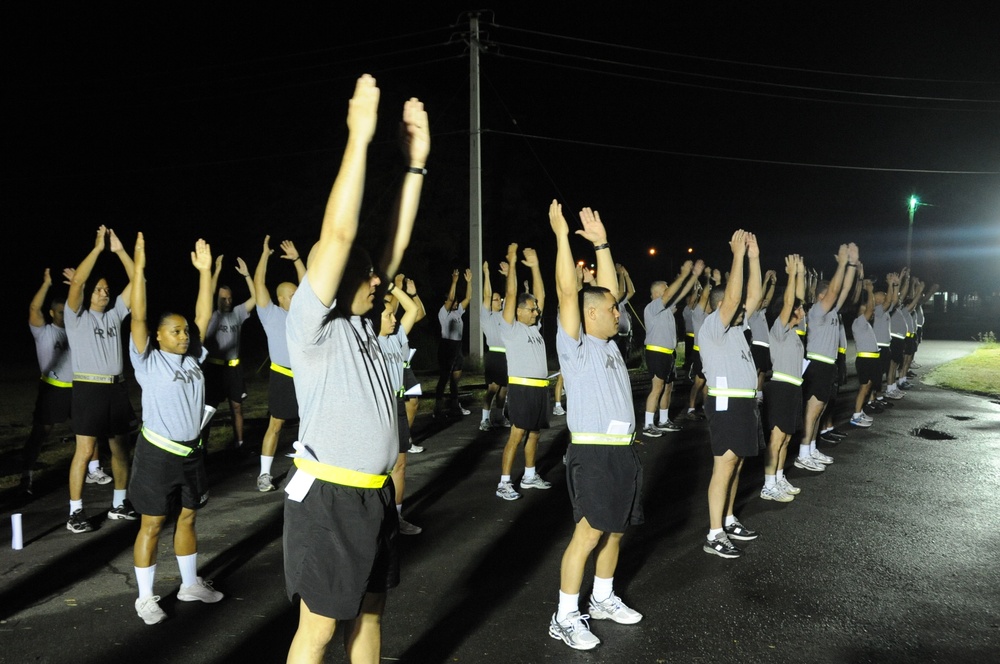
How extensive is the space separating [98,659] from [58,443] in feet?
23.2

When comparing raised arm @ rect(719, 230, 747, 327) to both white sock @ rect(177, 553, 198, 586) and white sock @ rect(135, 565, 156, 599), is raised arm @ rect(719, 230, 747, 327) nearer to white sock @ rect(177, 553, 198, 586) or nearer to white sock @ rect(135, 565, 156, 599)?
white sock @ rect(177, 553, 198, 586)

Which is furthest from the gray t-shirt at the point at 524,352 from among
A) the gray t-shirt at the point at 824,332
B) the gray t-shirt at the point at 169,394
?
the gray t-shirt at the point at 169,394

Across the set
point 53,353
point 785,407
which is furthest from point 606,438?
point 53,353

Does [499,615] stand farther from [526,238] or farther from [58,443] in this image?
[526,238]

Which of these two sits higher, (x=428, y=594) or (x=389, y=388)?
(x=389, y=388)

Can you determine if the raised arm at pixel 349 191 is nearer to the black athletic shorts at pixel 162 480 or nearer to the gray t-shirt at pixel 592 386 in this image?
the gray t-shirt at pixel 592 386

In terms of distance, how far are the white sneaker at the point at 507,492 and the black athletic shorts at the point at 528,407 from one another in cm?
61

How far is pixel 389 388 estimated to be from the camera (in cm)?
309

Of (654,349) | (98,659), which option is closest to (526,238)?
(654,349)

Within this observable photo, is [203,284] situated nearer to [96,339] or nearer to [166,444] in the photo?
[166,444]

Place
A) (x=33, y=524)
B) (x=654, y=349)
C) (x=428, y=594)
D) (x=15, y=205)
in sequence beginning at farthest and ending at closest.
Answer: (x=15, y=205), (x=654, y=349), (x=33, y=524), (x=428, y=594)

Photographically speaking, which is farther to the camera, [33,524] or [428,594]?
[33,524]

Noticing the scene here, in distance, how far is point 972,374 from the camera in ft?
58.6

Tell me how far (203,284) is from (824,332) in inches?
275
